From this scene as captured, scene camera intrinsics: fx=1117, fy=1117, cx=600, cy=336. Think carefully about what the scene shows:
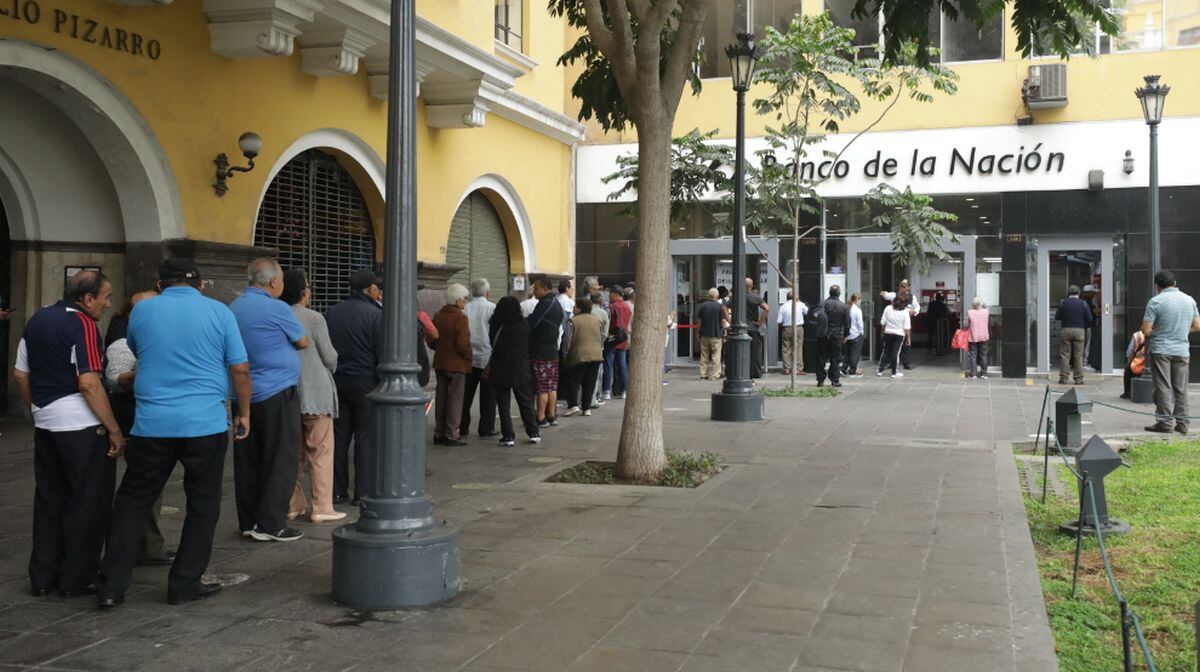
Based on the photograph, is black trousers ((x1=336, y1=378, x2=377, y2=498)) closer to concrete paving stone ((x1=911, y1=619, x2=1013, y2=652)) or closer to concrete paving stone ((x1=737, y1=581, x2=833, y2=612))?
concrete paving stone ((x1=737, y1=581, x2=833, y2=612))

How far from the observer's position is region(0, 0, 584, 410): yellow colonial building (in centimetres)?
1091

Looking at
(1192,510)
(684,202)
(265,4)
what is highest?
(265,4)

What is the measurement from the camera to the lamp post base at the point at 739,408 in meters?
14.0

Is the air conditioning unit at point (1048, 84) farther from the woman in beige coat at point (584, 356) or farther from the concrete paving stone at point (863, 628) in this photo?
the concrete paving stone at point (863, 628)

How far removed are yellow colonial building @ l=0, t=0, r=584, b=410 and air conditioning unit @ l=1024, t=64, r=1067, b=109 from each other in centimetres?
1110

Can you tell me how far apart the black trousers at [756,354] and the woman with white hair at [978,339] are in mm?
4099

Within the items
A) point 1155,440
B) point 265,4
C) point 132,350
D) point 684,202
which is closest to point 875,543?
point 132,350

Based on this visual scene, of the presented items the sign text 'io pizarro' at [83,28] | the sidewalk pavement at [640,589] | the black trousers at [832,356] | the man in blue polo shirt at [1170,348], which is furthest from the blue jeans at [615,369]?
the sign text 'io pizarro' at [83,28]

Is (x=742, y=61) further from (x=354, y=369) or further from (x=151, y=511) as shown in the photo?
(x=151, y=511)

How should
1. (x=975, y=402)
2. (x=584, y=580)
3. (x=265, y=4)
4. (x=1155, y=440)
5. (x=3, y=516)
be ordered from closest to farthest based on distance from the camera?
(x=584, y=580) < (x=3, y=516) < (x=265, y=4) < (x=1155, y=440) < (x=975, y=402)

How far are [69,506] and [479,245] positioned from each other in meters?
14.3

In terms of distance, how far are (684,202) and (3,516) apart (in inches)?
520

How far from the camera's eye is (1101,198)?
863 inches

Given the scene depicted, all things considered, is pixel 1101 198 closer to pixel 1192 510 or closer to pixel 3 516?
pixel 1192 510
